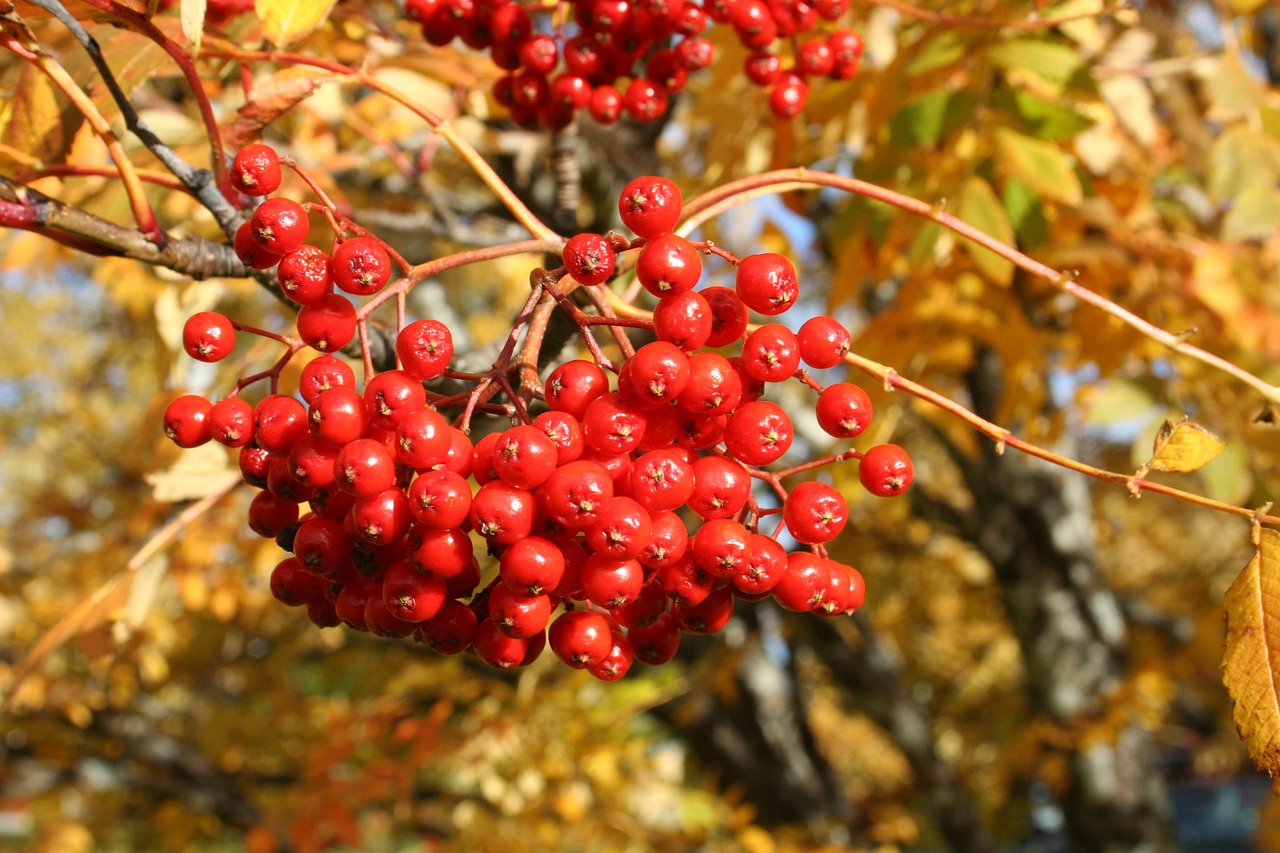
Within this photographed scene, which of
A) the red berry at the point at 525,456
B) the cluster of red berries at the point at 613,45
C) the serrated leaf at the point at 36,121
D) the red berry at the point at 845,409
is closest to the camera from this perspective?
the red berry at the point at 525,456

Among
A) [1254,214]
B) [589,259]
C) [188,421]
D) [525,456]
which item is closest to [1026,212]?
[1254,214]

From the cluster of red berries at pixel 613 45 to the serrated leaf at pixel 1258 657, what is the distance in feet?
4.40

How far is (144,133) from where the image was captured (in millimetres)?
1471

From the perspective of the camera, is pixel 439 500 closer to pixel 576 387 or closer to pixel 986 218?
pixel 576 387

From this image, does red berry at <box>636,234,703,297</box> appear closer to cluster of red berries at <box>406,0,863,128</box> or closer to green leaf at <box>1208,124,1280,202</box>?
cluster of red berries at <box>406,0,863,128</box>

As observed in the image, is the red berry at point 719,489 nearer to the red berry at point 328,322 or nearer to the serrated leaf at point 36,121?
the red berry at point 328,322

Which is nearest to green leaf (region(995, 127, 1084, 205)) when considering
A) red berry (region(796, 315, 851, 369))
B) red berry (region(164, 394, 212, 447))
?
red berry (region(796, 315, 851, 369))

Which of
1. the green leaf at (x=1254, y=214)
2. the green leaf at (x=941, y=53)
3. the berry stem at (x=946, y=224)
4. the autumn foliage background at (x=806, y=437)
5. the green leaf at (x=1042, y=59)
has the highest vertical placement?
the green leaf at (x=1042, y=59)

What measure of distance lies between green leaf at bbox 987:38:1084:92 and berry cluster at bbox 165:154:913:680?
4.30 feet

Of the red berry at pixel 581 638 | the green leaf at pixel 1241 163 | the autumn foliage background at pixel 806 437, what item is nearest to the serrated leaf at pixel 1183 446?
the autumn foliage background at pixel 806 437

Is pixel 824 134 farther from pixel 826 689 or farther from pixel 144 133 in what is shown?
pixel 826 689

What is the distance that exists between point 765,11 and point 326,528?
138 cm

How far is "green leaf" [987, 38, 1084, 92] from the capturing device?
212 centimetres

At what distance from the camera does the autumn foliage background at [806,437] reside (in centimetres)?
224
